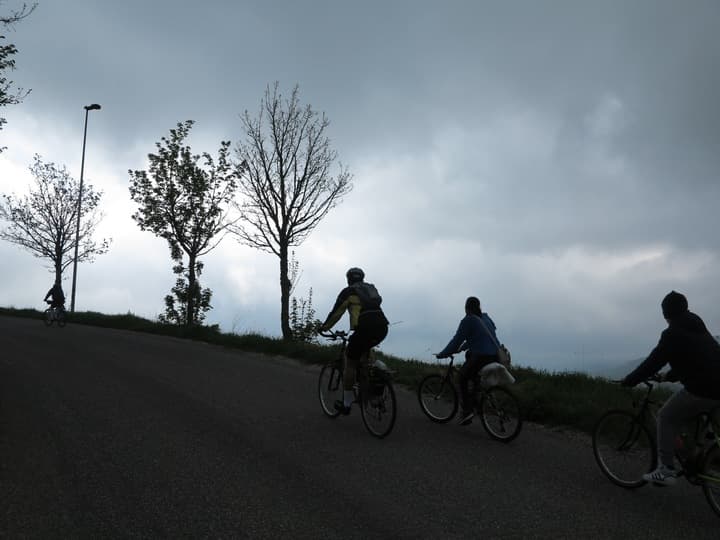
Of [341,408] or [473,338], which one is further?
[341,408]

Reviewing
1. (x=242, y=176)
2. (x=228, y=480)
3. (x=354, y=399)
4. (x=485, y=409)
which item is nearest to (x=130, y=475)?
(x=228, y=480)

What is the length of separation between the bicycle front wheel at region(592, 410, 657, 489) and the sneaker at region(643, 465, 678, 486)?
379mm

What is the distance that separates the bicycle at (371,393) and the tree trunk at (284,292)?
12.5 meters

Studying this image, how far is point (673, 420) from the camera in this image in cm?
514

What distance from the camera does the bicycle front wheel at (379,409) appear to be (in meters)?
7.07

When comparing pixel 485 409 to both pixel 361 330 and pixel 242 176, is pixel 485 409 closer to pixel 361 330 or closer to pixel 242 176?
pixel 361 330

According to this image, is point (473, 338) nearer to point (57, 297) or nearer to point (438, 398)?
point (438, 398)

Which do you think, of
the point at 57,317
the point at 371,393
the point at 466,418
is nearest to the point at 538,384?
the point at 466,418

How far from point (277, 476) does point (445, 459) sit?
6.52 feet

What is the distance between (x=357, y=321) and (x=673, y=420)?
404 cm

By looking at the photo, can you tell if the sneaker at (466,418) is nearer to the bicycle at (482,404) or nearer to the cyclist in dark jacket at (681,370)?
the bicycle at (482,404)

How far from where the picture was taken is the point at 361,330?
7492mm

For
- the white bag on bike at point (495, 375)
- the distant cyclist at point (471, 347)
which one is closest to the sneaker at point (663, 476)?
the white bag on bike at point (495, 375)

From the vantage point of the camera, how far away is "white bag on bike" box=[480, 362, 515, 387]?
7410 millimetres
